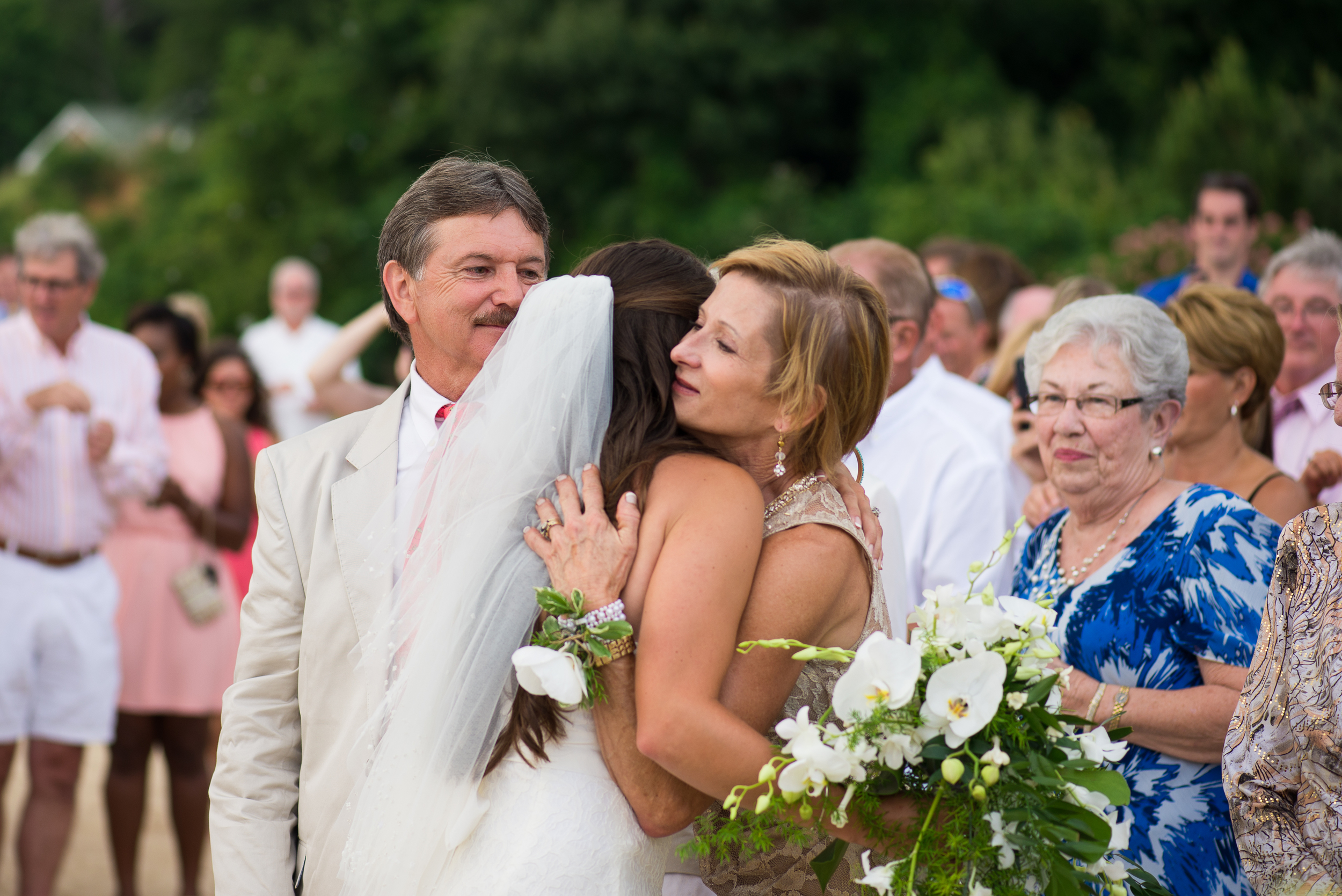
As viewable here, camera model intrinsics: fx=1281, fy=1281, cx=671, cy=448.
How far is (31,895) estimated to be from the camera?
5828 mm

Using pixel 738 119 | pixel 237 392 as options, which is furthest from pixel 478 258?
pixel 738 119

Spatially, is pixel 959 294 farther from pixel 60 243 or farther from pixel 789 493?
pixel 60 243

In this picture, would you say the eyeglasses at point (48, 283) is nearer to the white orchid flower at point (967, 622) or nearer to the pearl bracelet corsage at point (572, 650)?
the pearl bracelet corsage at point (572, 650)

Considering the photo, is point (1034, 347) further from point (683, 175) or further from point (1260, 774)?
point (683, 175)

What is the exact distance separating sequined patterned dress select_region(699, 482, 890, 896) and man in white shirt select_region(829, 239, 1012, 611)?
2.01 metres

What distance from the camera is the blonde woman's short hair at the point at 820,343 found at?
260cm

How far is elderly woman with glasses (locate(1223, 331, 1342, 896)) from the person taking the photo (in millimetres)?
2494

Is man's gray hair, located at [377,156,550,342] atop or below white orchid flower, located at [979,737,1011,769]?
atop

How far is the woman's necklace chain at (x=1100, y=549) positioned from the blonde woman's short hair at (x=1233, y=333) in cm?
82

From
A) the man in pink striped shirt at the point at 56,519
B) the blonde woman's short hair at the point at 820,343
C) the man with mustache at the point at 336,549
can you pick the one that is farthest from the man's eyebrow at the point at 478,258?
the man in pink striped shirt at the point at 56,519

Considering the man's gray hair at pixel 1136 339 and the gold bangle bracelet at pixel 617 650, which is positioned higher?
the man's gray hair at pixel 1136 339

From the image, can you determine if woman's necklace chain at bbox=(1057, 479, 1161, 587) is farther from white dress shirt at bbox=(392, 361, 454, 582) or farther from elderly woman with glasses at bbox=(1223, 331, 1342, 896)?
white dress shirt at bbox=(392, 361, 454, 582)

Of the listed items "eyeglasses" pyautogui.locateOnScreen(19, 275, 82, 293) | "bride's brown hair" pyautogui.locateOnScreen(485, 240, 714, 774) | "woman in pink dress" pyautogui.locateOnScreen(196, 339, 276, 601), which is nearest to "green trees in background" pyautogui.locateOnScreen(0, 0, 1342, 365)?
"woman in pink dress" pyautogui.locateOnScreen(196, 339, 276, 601)

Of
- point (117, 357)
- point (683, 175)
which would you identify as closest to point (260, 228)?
point (683, 175)
